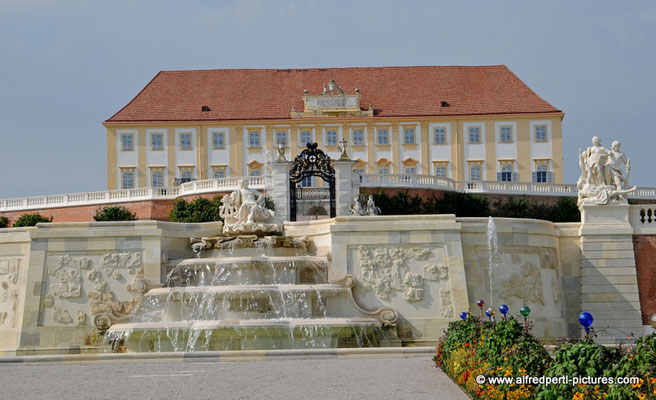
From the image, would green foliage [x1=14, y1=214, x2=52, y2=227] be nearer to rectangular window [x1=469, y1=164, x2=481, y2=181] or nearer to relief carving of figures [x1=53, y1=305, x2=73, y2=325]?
relief carving of figures [x1=53, y1=305, x2=73, y2=325]

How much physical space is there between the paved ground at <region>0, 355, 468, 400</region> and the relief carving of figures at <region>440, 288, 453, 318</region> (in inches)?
259

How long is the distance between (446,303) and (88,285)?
9751mm

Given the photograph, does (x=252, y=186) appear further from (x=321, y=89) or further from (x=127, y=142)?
(x=321, y=89)

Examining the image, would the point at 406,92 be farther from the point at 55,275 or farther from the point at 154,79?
the point at 55,275

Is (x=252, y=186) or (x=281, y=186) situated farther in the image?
(x=252, y=186)

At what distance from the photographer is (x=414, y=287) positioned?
25500mm

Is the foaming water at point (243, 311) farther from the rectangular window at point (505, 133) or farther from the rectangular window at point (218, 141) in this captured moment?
the rectangular window at point (505, 133)

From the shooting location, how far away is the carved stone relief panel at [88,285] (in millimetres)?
25531

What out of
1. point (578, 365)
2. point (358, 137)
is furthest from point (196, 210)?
point (578, 365)

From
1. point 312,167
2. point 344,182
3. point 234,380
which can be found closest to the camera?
point 234,380

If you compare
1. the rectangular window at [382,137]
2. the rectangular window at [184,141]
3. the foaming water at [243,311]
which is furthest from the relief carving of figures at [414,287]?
the rectangular window at [184,141]

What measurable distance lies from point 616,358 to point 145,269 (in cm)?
1781

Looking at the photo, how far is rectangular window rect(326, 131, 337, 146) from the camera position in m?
70.6

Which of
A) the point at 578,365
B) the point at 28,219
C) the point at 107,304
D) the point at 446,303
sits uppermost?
the point at 28,219
